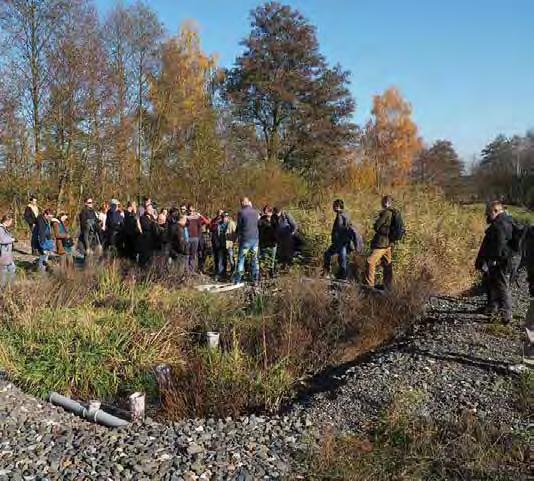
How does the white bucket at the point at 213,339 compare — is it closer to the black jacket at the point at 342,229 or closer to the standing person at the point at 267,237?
the black jacket at the point at 342,229

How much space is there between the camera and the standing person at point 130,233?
11.3 m

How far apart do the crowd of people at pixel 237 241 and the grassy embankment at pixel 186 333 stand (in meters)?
0.97

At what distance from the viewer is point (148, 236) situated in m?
10.9

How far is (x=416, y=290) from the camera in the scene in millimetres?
8211

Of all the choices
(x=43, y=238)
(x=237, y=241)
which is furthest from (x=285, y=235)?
(x=43, y=238)

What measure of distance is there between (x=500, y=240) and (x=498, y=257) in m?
0.24

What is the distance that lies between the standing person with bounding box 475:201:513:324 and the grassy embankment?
3.43 feet

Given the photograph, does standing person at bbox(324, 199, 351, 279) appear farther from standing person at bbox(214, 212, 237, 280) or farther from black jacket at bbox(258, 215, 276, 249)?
standing person at bbox(214, 212, 237, 280)

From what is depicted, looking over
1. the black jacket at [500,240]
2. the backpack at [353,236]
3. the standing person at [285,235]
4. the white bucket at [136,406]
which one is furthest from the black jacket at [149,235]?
the black jacket at [500,240]

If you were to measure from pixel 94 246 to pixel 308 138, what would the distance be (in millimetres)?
17059

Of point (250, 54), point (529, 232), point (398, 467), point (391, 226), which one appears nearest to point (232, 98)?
point (250, 54)

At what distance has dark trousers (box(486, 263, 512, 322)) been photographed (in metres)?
7.46

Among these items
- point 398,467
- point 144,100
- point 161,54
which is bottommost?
point 398,467

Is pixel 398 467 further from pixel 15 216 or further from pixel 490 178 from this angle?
pixel 490 178
